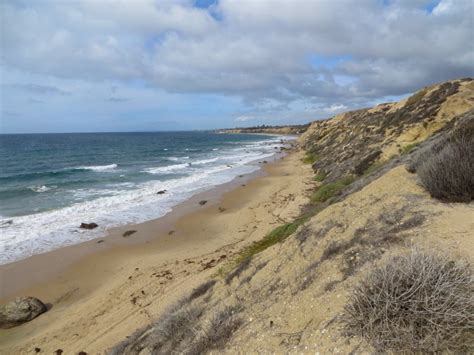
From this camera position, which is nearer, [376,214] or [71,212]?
[376,214]

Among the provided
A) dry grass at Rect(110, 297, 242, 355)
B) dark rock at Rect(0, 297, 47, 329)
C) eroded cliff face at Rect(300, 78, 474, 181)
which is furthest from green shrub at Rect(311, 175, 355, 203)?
dark rock at Rect(0, 297, 47, 329)

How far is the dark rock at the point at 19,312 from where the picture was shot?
357 inches

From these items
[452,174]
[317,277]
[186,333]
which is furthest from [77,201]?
[452,174]

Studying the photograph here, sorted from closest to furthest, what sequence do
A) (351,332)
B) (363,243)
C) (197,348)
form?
1. (351,332)
2. (197,348)
3. (363,243)

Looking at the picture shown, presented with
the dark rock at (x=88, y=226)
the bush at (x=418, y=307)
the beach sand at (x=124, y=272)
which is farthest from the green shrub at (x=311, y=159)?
the bush at (x=418, y=307)

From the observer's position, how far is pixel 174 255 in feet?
41.2

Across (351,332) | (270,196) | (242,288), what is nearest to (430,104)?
(270,196)

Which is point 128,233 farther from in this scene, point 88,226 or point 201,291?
point 201,291

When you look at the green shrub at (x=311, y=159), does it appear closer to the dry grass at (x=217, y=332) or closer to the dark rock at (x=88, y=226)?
the dark rock at (x=88, y=226)

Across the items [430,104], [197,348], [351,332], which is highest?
[430,104]

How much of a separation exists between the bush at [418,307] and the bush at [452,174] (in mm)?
2807

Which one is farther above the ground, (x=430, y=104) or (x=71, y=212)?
(x=430, y=104)

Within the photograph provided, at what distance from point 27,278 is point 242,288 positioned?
9.35m

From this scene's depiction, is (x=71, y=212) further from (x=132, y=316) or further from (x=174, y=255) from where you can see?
(x=132, y=316)
